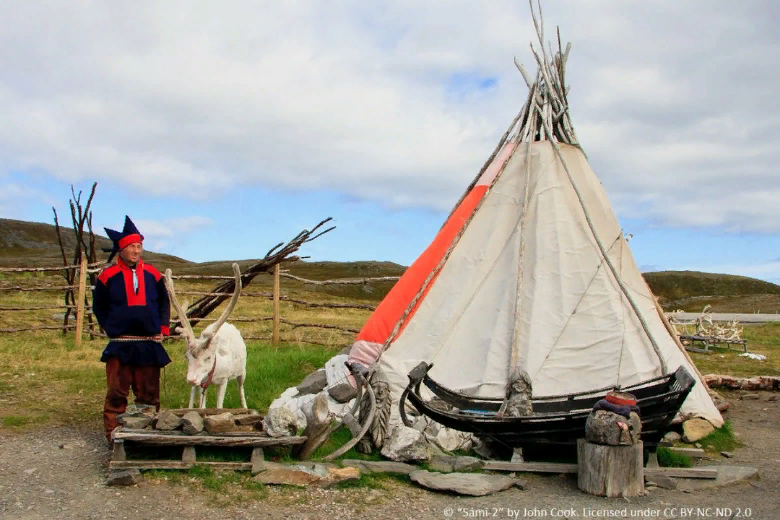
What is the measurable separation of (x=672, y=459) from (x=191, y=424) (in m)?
4.17

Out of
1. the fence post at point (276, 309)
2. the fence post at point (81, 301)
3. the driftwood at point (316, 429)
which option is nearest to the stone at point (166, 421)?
the driftwood at point (316, 429)

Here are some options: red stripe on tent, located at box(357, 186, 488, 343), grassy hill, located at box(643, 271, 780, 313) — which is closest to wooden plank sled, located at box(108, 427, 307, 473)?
red stripe on tent, located at box(357, 186, 488, 343)

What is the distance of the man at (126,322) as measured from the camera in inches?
226

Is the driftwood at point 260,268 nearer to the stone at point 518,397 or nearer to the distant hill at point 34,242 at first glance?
the stone at point 518,397

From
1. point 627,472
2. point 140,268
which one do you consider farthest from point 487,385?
point 140,268

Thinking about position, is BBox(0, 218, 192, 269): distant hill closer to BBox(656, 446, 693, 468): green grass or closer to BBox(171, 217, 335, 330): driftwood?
BBox(171, 217, 335, 330): driftwood

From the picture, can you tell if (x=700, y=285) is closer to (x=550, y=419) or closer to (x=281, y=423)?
(x=550, y=419)

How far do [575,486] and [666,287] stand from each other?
68.1 m

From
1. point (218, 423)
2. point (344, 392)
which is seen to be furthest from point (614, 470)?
point (218, 423)

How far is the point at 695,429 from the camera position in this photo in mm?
6539

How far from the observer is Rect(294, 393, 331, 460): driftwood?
5.43m

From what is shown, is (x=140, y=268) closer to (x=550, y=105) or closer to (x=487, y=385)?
(x=487, y=385)

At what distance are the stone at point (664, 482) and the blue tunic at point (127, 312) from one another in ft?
14.1

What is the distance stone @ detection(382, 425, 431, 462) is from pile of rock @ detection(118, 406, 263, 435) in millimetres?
1147
